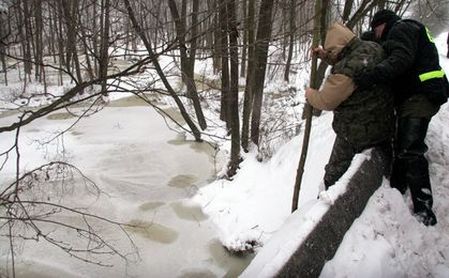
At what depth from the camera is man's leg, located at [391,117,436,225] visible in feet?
12.1

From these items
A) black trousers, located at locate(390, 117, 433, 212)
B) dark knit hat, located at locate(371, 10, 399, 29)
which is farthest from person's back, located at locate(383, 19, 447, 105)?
black trousers, located at locate(390, 117, 433, 212)

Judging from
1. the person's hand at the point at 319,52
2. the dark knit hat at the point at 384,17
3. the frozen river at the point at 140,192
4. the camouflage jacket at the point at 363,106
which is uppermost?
the dark knit hat at the point at 384,17

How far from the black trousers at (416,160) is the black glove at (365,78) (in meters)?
0.49

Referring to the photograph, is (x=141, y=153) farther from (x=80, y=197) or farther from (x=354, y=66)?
(x=354, y=66)

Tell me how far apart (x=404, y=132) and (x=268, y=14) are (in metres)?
4.48

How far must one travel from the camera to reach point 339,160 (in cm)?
421

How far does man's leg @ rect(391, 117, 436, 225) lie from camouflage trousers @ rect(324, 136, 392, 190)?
0.32 metres

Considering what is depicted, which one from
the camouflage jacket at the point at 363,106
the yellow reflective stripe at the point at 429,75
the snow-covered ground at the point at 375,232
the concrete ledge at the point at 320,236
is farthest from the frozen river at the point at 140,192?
the yellow reflective stripe at the point at 429,75

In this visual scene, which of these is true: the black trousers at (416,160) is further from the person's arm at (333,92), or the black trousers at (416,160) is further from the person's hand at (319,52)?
the person's hand at (319,52)

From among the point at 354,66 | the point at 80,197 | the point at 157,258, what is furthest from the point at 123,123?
the point at 354,66

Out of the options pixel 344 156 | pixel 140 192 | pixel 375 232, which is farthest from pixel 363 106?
pixel 140 192

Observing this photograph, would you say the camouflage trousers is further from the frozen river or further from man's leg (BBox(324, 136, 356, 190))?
the frozen river

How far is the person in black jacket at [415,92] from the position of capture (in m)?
3.60

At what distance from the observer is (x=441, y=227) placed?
3.75 meters
